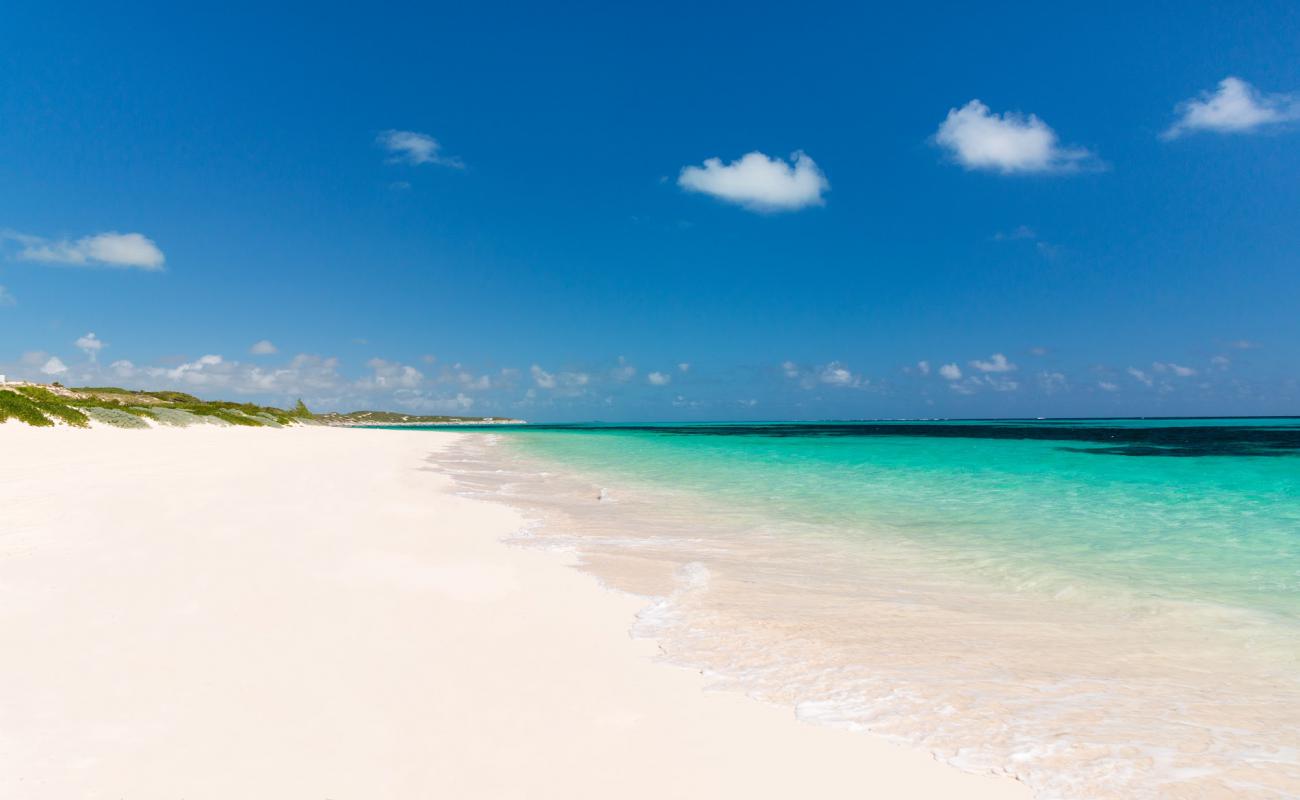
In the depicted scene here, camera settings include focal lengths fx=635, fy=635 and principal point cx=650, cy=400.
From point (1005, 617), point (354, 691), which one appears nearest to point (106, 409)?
point (354, 691)

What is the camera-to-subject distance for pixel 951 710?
4.14 m

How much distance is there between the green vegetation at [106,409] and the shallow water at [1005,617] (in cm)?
2532

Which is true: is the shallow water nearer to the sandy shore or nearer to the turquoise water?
the turquoise water

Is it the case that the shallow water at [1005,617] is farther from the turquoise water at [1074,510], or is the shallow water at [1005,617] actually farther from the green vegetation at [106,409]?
the green vegetation at [106,409]

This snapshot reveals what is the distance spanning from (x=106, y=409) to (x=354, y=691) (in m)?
42.8

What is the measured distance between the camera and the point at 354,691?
13.2 ft

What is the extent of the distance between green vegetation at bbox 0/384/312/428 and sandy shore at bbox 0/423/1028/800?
2698 centimetres

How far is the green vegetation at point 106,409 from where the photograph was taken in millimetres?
27281

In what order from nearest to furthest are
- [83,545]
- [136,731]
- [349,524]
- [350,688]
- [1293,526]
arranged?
[136,731] < [350,688] < [83,545] < [349,524] < [1293,526]

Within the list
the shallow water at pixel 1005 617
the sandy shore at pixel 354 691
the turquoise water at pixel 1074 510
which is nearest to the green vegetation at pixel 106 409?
the turquoise water at pixel 1074 510

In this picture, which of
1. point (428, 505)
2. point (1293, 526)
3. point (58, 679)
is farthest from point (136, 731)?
point (1293, 526)

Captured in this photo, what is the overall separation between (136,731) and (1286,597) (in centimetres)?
1080

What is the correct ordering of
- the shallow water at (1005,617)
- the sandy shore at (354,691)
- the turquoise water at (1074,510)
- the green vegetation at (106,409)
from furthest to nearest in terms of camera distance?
the green vegetation at (106,409), the turquoise water at (1074,510), the shallow water at (1005,617), the sandy shore at (354,691)

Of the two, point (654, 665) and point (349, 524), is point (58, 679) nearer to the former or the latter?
point (654, 665)
